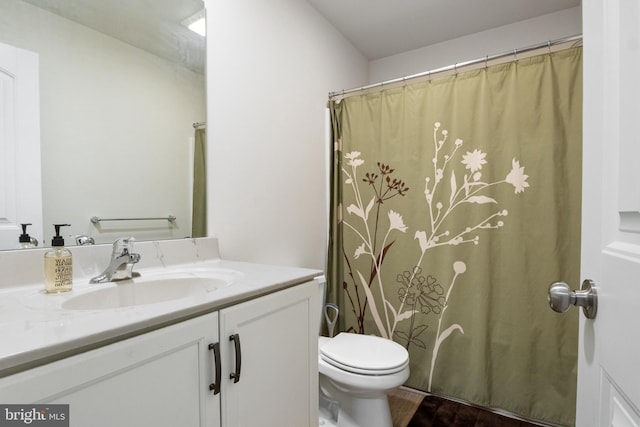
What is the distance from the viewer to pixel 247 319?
802 millimetres

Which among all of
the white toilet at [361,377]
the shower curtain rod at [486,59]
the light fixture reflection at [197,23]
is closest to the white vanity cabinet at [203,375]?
the white toilet at [361,377]

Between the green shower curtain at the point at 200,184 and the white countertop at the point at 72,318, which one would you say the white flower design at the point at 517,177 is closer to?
the white countertop at the point at 72,318

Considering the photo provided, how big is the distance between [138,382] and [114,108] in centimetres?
95

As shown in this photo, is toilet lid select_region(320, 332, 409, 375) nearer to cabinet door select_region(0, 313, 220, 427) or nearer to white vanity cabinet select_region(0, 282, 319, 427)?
white vanity cabinet select_region(0, 282, 319, 427)

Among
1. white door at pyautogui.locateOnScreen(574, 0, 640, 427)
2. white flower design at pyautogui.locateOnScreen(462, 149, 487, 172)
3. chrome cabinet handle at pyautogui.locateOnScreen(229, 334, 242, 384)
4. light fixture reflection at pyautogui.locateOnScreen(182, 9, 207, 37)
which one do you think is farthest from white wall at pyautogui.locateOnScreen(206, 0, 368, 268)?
white door at pyautogui.locateOnScreen(574, 0, 640, 427)

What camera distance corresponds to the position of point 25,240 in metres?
0.89

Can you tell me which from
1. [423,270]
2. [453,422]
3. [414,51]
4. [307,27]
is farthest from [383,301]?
[414,51]

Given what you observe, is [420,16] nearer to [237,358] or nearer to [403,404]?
[237,358]

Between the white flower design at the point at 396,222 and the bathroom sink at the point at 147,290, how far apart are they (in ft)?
3.85

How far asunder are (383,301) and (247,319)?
136cm

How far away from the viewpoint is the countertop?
0.47 m

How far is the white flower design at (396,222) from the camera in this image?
193cm

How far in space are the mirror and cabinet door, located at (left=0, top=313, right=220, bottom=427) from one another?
615 mm

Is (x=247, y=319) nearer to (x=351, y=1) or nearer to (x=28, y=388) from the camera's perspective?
(x=28, y=388)
